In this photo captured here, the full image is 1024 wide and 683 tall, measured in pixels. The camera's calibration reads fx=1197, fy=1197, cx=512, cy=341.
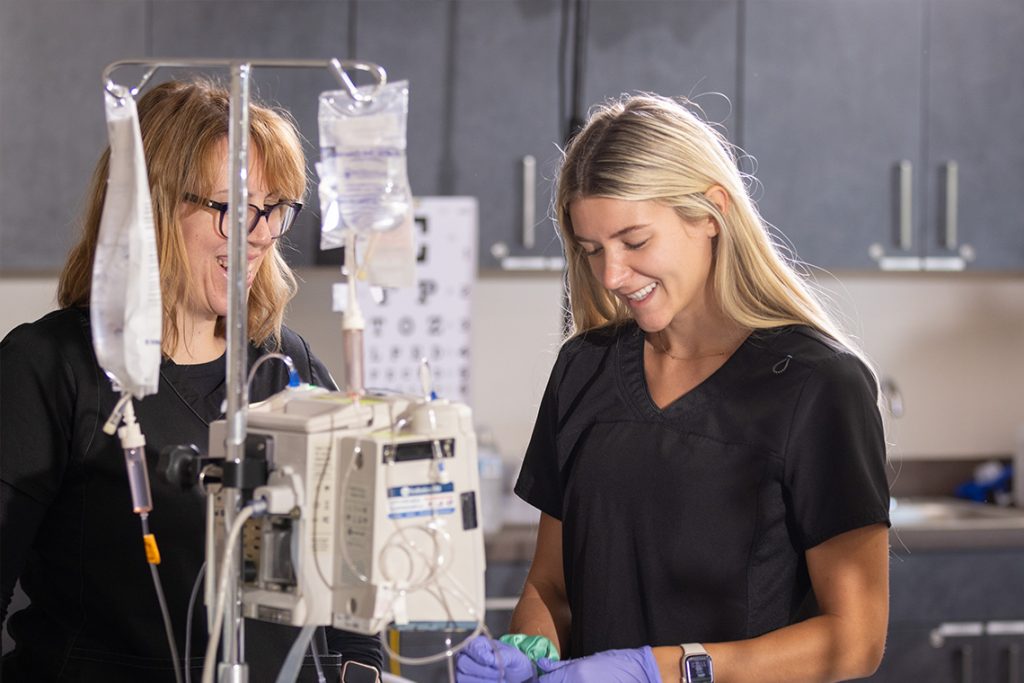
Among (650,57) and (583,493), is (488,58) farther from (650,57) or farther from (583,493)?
(583,493)

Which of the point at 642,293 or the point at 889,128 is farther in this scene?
the point at 889,128

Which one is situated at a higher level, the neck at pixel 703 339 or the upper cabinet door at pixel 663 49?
the upper cabinet door at pixel 663 49

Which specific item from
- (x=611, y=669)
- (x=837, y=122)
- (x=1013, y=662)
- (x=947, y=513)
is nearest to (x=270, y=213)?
(x=611, y=669)

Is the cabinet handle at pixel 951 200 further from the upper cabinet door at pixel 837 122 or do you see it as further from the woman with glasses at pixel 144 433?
the woman with glasses at pixel 144 433

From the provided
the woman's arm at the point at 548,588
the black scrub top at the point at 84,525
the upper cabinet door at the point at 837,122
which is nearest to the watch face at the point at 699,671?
the woman's arm at the point at 548,588

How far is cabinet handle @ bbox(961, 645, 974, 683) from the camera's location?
10.0 ft

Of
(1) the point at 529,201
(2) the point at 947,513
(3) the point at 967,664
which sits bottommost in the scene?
(3) the point at 967,664

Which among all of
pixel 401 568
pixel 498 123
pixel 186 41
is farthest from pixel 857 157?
pixel 401 568

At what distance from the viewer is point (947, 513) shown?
3480 millimetres

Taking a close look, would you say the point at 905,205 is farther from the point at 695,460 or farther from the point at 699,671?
the point at 699,671

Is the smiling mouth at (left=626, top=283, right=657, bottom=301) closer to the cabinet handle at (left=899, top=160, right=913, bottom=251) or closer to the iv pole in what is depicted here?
the iv pole

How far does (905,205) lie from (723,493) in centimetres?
207

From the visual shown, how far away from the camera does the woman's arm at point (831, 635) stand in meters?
1.42

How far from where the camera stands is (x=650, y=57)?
126 inches
